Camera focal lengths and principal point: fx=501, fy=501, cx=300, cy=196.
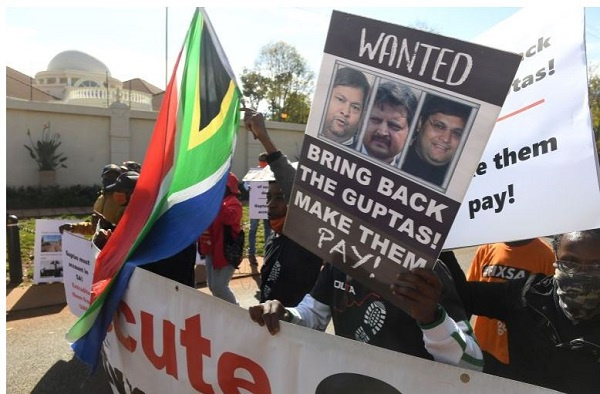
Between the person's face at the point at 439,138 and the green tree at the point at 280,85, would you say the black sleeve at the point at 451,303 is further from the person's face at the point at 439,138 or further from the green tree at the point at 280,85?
the green tree at the point at 280,85

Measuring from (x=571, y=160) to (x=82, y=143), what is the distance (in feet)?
49.5

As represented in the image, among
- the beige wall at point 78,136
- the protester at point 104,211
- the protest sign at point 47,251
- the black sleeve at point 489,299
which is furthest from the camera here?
the beige wall at point 78,136

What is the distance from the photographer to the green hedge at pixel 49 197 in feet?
41.6

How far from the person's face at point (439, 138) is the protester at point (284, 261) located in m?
1.47

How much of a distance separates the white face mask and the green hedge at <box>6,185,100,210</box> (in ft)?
43.5

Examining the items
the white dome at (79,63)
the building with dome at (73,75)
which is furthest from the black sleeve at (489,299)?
the white dome at (79,63)

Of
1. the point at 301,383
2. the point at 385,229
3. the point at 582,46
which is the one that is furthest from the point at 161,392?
the point at 582,46

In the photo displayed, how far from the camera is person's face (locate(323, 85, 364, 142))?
1.47m

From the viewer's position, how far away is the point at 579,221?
54.6 inches

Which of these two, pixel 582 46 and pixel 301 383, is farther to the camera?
pixel 301 383

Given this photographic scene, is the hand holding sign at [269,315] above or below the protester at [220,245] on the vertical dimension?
above

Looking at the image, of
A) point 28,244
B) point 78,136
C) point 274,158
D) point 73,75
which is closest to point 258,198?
point 28,244

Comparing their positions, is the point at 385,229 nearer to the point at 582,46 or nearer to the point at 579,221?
the point at 579,221

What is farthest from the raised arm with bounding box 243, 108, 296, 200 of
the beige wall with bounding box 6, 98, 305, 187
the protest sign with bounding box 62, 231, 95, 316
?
the beige wall with bounding box 6, 98, 305, 187
